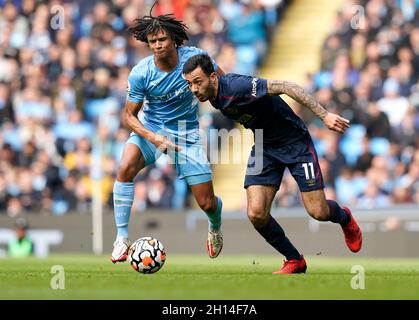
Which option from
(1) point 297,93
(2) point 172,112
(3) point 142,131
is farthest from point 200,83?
(2) point 172,112

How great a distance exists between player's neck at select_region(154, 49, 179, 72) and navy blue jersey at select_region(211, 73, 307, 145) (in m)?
1.05

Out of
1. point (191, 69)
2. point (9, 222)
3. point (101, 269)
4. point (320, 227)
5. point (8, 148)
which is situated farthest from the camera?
point (8, 148)

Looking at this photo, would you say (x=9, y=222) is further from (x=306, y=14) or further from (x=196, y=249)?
(x=306, y=14)

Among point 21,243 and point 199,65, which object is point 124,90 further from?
point 199,65

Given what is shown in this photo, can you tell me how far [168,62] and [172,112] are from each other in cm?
66

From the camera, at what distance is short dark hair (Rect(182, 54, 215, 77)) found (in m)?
11.1

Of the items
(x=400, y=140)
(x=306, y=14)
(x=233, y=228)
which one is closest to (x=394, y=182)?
(x=400, y=140)

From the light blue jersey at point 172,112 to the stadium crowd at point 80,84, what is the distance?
799 centimetres

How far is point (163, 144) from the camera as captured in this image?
1195 centimetres

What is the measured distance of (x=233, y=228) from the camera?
64.7ft

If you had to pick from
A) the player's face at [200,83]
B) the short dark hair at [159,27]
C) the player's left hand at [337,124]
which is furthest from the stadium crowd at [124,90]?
the player's face at [200,83]

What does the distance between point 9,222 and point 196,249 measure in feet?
12.1

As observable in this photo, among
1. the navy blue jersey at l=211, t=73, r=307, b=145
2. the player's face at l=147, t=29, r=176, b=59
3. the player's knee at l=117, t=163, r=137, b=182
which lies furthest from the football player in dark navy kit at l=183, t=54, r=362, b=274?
the player's knee at l=117, t=163, r=137, b=182

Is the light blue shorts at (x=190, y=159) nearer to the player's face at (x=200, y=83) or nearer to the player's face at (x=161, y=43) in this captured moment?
the player's face at (x=161, y=43)
